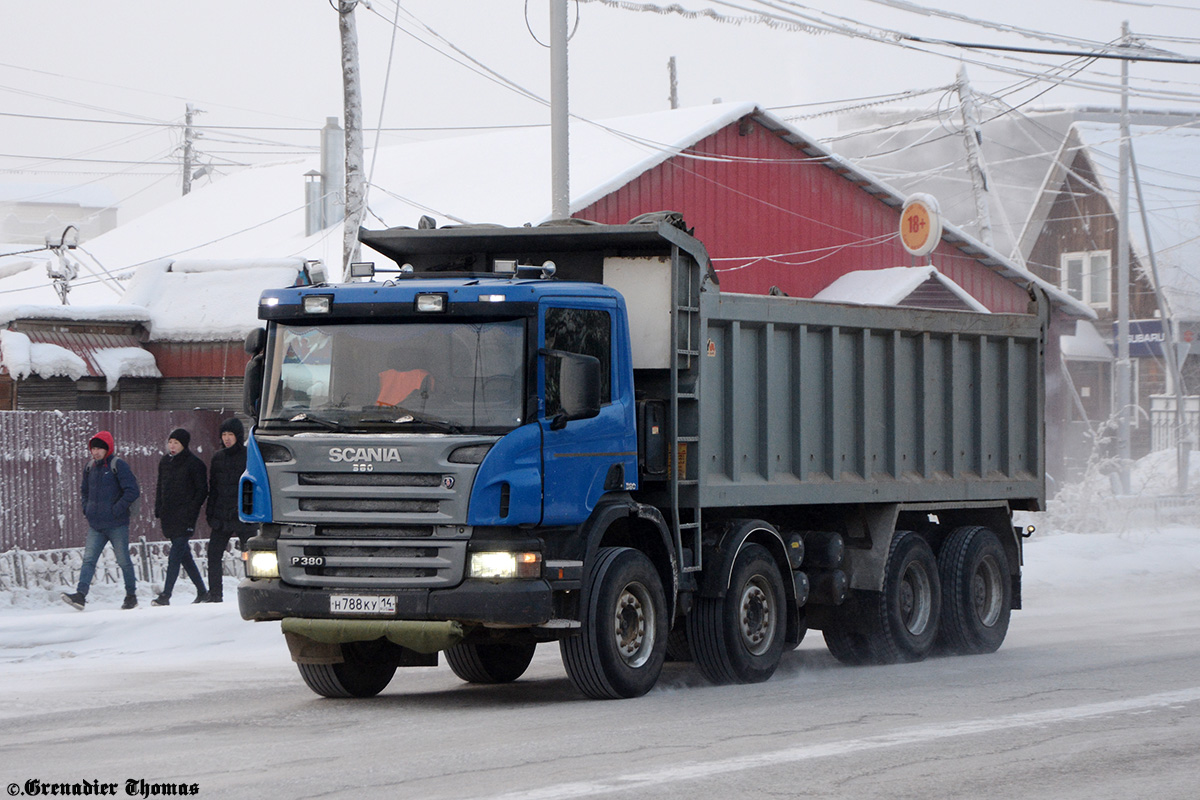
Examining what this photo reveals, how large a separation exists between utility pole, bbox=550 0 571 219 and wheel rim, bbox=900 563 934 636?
18.4 feet

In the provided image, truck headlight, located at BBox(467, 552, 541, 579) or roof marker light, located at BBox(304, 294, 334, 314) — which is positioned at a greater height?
roof marker light, located at BBox(304, 294, 334, 314)

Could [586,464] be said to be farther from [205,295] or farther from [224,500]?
[205,295]

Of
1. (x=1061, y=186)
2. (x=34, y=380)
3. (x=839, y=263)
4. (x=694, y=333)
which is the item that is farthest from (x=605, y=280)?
(x=1061, y=186)

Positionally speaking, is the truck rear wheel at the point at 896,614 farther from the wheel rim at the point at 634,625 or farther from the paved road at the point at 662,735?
the wheel rim at the point at 634,625

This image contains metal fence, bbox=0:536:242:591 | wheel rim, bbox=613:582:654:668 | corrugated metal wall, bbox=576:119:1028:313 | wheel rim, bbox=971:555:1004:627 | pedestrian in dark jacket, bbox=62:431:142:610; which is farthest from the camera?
corrugated metal wall, bbox=576:119:1028:313

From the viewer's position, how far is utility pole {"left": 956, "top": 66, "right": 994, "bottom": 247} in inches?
1401

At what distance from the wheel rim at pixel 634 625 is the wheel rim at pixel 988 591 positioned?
465 cm

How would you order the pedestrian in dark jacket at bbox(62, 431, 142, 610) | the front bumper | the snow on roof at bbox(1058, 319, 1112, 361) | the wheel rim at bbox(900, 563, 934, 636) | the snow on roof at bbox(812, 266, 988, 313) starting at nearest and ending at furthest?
the front bumper
the wheel rim at bbox(900, 563, 934, 636)
the pedestrian in dark jacket at bbox(62, 431, 142, 610)
the snow on roof at bbox(812, 266, 988, 313)
the snow on roof at bbox(1058, 319, 1112, 361)

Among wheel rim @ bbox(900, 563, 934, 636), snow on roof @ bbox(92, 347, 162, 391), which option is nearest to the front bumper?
wheel rim @ bbox(900, 563, 934, 636)

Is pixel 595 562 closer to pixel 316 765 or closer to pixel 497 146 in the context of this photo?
pixel 316 765

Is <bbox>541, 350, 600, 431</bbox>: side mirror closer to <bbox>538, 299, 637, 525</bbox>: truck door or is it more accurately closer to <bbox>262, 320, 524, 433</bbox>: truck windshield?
<bbox>538, 299, 637, 525</bbox>: truck door

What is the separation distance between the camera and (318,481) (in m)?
9.88

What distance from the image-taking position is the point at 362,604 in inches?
386

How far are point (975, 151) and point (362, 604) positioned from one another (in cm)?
2881
